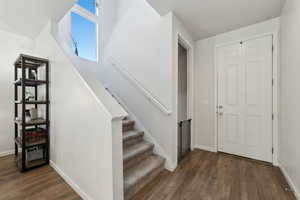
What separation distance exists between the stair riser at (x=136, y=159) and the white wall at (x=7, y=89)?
2.70 meters

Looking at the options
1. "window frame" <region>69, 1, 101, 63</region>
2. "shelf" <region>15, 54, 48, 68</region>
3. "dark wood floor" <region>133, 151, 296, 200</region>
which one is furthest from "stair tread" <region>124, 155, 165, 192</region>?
"window frame" <region>69, 1, 101, 63</region>

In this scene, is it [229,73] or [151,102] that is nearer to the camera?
[151,102]

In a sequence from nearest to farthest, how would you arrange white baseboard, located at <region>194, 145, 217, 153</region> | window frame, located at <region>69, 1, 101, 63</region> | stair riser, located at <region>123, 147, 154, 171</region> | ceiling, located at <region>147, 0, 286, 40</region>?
stair riser, located at <region>123, 147, 154, 171</region>
ceiling, located at <region>147, 0, 286, 40</region>
white baseboard, located at <region>194, 145, 217, 153</region>
window frame, located at <region>69, 1, 101, 63</region>

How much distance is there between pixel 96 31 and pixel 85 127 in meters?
3.58

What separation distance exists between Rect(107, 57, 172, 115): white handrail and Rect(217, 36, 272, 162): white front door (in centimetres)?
144

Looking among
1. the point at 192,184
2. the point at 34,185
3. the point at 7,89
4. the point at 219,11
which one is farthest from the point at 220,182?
the point at 7,89

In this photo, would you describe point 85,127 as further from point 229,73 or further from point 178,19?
point 229,73

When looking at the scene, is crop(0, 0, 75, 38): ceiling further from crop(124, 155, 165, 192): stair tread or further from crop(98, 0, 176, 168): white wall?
crop(124, 155, 165, 192): stair tread

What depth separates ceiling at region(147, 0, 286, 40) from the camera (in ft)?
6.78

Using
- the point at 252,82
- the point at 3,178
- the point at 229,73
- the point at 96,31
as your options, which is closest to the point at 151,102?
the point at 229,73

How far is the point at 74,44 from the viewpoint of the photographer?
3.61 meters

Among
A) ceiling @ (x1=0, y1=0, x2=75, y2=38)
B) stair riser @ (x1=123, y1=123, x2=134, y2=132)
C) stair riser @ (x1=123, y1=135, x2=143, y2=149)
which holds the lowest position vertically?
stair riser @ (x1=123, y1=135, x2=143, y2=149)

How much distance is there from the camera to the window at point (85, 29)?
142 inches

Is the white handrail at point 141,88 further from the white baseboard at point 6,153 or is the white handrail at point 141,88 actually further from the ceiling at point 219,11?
the white baseboard at point 6,153
